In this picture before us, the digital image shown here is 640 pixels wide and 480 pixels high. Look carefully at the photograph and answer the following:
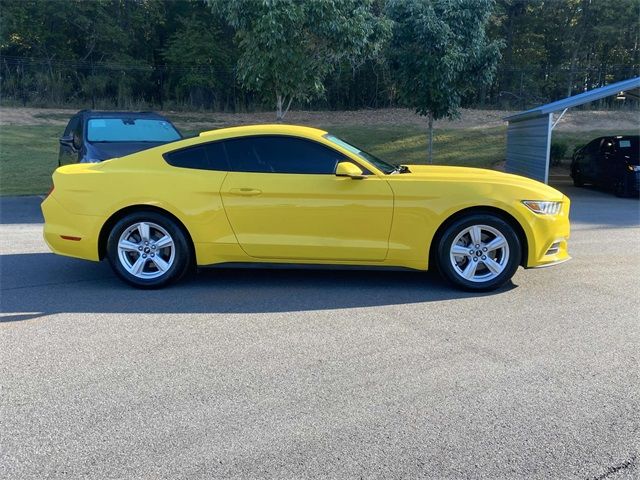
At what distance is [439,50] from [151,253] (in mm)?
13018

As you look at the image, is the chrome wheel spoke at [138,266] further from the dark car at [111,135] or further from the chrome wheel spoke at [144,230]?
the dark car at [111,135]

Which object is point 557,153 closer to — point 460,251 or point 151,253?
point 460,251

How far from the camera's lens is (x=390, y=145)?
23.6m

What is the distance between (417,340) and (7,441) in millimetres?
2830

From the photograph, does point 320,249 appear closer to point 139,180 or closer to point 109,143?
point 139,180

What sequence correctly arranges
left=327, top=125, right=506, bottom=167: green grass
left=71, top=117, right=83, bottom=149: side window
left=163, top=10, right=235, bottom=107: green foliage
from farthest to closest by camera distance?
left=163, top=10, right=235, bottom=107: green foliage
left=327, top=125, right=506, bottom=167: green grass
left=71, top=117, right=83, bottom=149: side window

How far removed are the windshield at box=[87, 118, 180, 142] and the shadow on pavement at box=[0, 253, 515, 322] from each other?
13.1 ft

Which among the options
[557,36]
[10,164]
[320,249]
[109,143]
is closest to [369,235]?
[320,249]

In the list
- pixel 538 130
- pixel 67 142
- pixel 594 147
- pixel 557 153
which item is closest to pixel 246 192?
pixel 67 142

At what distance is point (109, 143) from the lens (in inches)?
389

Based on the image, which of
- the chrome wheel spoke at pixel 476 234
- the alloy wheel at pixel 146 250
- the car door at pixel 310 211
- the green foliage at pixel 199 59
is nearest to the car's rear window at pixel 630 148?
the chrome wheel spoke at pixel 476 234

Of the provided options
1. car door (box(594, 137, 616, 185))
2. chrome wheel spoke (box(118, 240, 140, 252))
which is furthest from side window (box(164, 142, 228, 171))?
car door (box(594, 137, 616, 185))

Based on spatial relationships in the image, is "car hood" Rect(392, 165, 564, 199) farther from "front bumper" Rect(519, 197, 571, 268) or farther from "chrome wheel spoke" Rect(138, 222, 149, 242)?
"chrome wheel spoke" Rect(138, 222, 149, 242)

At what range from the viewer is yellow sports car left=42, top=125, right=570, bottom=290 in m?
5.57
